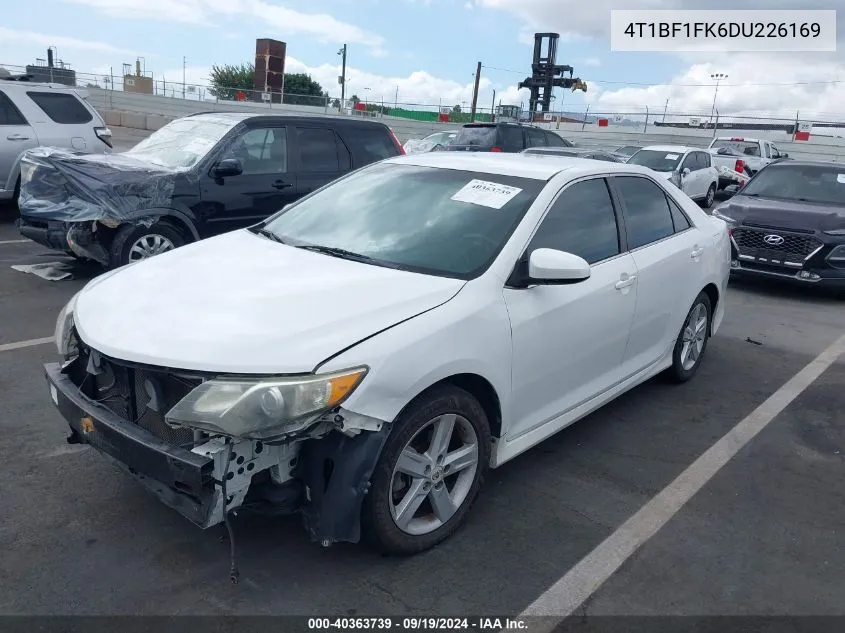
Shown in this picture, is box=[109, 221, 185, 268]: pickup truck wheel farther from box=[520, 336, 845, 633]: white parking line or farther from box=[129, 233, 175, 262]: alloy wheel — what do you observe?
box=[520, 336, 845, 633]: white parking line

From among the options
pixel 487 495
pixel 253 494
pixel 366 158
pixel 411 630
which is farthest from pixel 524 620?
pixel 366 158

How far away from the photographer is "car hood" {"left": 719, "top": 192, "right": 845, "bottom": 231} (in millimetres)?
8406

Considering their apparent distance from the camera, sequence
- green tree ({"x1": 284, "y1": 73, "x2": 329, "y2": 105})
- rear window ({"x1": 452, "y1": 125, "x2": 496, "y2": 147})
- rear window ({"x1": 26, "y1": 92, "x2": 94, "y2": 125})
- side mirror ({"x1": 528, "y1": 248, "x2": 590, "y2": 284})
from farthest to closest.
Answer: green tree ({"x1": 284, "y1": 73, "x2": 329, "y2": 105}) → rear window ({"x1": 452, "y1": 125, "x2": 496, "y2": 147}) → rear window ({"x1": 26, "y1": 92, "x2": 94, "y2": 125}) → side mirror ({"x1": 528, "y1": 248, "x2": 590, "y2": 284})

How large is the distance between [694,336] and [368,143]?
4737 millimetres

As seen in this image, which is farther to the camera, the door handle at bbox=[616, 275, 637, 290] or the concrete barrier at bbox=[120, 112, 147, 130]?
the concrete barrier at bbox=[120, 112, 147, 130]

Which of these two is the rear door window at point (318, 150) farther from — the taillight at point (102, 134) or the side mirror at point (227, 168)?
the taillight at point (102, 134)

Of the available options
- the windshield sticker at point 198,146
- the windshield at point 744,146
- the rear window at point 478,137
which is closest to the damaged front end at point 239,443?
the windshield sticker at point 198,146

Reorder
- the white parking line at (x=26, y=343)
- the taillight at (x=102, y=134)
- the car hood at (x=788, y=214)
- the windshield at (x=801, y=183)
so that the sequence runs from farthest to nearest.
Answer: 1. the taillight at (x=102, y=134)
2. the windshield at (x=801, y=183)
3. the car hood at (x=788, y=214)
4. the white parking line at (x=26, y=343)

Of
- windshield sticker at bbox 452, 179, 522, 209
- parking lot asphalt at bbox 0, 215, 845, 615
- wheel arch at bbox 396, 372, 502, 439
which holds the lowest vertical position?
parking lot asphalt at bbox 0, 215, 845, 615

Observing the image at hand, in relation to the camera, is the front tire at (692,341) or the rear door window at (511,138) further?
the rear door window at (511,138)

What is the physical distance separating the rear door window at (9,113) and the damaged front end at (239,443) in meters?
8.71

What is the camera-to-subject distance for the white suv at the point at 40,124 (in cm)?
998

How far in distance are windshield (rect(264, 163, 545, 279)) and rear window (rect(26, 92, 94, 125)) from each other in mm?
7791

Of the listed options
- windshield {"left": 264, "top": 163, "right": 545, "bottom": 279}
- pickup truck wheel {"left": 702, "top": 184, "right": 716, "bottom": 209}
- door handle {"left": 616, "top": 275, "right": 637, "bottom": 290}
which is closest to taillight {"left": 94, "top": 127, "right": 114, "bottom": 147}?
windshield {"left": 264, "top": 163, "right": 545, "bottom": 279}
